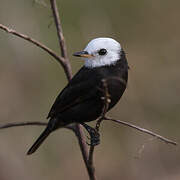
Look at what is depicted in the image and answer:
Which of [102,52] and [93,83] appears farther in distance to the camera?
[102,52]

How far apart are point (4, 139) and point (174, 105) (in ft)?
8.46

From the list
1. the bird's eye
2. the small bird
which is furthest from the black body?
the bird's eye

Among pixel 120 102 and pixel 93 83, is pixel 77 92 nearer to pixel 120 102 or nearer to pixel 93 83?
pixel 93 83

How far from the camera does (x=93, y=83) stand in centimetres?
453

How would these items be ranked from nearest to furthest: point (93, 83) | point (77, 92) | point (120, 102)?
point (93, 83) → point (77, 92) → point (120, 102)

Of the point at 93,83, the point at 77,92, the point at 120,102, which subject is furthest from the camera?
the point at 120,102

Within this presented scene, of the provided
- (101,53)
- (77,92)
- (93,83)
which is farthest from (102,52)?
(77,92)

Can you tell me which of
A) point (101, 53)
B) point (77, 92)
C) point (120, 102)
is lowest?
point (120, 102)

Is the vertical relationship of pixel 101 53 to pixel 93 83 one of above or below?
above

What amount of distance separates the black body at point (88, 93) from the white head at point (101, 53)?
0.17 feet

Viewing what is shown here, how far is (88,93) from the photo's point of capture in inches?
179

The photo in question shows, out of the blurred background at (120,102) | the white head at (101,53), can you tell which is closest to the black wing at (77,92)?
the white head at (101,53)

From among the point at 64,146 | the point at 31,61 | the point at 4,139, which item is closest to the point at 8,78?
the point at 31,61

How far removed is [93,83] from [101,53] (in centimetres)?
34
